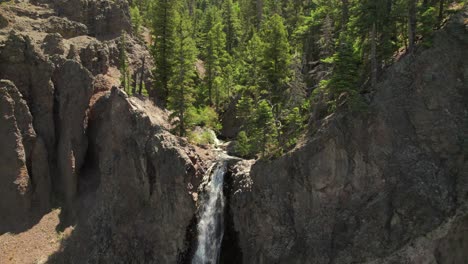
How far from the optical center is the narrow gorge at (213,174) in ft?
92.5

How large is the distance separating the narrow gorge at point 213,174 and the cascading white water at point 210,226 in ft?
0.28

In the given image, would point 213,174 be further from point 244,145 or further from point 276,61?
point 276,61

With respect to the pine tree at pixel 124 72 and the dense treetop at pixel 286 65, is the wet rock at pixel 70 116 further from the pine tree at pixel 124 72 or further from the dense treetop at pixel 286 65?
the dense treetop at pixel 286 65

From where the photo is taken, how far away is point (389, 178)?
28.6m

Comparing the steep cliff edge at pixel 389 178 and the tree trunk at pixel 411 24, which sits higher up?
the tree trunk at pixel 411 24

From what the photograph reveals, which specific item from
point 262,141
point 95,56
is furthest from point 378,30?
point 95,56

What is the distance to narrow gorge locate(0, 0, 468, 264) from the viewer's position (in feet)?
92.5

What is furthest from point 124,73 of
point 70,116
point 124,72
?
point 70,116

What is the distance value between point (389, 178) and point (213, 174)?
45.5 feet

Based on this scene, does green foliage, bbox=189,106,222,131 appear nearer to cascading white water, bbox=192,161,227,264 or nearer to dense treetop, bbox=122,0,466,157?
dense treetop, bbox=122,0,466,157

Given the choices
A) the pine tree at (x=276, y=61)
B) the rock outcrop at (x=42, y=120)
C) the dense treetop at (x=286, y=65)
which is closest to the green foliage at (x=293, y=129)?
the dense treetop at (x=286, y=65)

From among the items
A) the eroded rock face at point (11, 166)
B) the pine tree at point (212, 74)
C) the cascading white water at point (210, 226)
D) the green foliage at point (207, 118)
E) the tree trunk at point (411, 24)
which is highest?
the pine tree at point (212, 74)

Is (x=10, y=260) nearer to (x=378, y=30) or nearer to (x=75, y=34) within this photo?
(x=75, y=34)

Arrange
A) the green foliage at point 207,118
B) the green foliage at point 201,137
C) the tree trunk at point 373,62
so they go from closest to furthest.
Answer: the tree trunk at point 373,62 < the green foliage at point 201,137 < the green foliage at point 207,118
